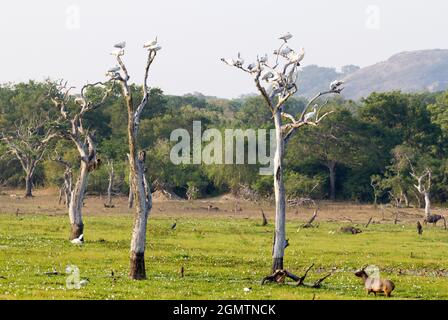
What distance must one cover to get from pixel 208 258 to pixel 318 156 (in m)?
51.1

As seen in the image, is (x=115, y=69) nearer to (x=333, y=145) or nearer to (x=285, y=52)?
(x=285, y=52)

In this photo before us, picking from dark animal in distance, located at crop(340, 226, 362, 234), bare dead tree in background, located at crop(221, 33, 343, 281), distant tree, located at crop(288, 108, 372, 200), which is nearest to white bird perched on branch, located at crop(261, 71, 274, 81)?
bare dead tree in background, located at crop(221, 33, 343, 281)

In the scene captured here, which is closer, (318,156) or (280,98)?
(280,98)

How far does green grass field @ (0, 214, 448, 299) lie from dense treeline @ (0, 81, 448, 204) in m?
22.1

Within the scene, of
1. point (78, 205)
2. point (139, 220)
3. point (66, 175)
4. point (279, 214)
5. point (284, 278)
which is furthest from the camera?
point (66, 175)

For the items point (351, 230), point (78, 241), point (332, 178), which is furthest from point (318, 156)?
point (78, 241)

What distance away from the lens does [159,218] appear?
203ft

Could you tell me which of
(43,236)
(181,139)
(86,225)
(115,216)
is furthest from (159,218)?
(181,139)

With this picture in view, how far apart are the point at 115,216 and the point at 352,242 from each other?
22.1 meters

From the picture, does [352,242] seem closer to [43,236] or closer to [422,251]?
[422,251]

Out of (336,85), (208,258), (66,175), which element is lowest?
(208,258)

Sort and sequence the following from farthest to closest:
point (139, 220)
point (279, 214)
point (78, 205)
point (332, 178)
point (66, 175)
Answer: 1. point (332, 178)
2. point (66, 175)
3. point (78, 205)
4. point (279, 214)
5. point (139, 220)

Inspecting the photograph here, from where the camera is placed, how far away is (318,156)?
85.8 m

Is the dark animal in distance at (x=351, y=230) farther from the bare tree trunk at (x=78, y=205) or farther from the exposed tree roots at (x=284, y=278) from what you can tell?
the exposed tree roots at (x=284, y=278)
